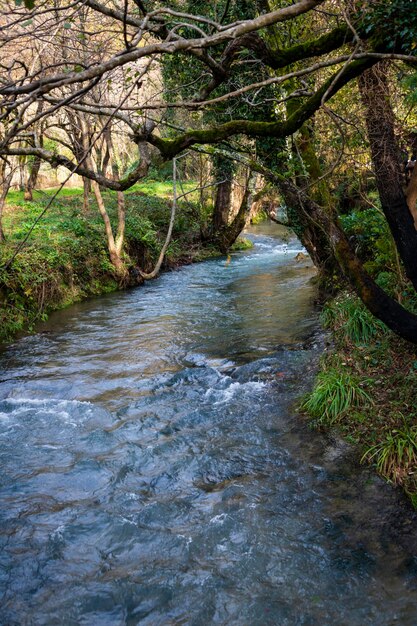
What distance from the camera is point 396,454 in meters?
5.69

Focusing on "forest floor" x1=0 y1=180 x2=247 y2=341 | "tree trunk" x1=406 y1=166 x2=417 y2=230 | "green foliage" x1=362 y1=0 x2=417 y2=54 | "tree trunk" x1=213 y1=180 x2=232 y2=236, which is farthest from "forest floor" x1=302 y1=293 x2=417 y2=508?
"tree trunk" x1=213 y1=180 x2=232 y2=236

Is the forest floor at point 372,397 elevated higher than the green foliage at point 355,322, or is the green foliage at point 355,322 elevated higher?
the green foliage at point 355,322

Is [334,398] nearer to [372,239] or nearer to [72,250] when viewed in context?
[372,239]

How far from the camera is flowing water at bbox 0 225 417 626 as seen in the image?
14.1 ft

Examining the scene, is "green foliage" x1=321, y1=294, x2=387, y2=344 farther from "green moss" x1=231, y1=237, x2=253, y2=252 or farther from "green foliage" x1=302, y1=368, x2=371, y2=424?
"green moss" x1=231, y1=237, x2=253, y2=252

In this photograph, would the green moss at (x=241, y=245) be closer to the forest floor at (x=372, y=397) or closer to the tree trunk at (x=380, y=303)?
the forest floor at (x=372, y=397)

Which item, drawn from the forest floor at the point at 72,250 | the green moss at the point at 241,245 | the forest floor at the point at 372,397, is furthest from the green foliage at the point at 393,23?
the green moss at the point at 241,245

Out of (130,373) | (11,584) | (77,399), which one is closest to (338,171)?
(130,373)

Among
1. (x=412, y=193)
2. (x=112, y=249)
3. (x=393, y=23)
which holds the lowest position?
(x=112, y=249)

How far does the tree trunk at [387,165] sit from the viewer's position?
6.39 metres

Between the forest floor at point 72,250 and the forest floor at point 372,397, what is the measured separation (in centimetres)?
449

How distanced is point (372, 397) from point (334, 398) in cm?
50

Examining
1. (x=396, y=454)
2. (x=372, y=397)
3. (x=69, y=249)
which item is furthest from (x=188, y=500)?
(x=69, y=249)

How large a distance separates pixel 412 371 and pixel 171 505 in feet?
11.7
